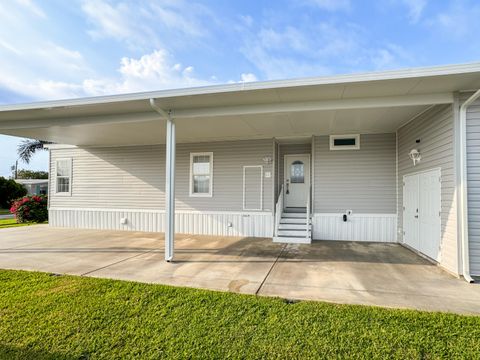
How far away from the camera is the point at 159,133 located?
25.4ft

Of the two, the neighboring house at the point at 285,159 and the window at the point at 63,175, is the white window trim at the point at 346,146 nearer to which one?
the neighboring house at the point at 285,159

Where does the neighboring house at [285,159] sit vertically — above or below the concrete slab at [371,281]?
above

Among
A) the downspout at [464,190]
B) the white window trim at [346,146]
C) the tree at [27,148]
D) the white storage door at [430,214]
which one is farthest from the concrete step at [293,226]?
the tree at [27,148]

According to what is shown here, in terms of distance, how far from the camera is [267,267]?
193 inches

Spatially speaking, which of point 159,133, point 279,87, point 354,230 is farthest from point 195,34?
point 354,230

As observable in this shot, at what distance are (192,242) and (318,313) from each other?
4.65 m

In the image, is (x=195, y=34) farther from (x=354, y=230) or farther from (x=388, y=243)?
(x=388, y=243)

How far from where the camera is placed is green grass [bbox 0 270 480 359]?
255 cm

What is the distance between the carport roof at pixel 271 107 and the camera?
407 cm

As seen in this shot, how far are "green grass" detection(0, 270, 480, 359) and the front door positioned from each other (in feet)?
17.7

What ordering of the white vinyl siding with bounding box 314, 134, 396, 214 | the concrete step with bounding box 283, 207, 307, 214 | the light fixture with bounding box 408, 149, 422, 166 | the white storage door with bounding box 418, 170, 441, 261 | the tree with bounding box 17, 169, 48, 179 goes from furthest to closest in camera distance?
the tree with bounding box 17, 169, 48, 179 → the concrete step with bounding box 283, 207, 307, 214 → the white vinyl siding with bounding box 314, 134, 396, 214 → the light fixture with bounding box 408, 149, 422, 166 → the white storage door with bounding box 418, 170, 441, 261

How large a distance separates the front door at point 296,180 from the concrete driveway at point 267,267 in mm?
1715

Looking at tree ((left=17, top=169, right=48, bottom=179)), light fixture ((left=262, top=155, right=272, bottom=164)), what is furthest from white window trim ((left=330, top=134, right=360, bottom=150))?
tree ((left=17, top=169, right=48, bottom=179))

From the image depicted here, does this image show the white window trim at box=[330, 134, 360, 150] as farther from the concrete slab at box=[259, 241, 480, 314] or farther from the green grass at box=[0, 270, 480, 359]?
the green grass at box=[0, 270, 480, 359]
